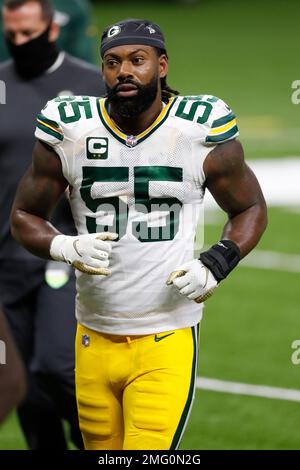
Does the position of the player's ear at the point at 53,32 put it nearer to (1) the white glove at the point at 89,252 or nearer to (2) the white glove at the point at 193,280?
(1) the white glove at the point at 89,252

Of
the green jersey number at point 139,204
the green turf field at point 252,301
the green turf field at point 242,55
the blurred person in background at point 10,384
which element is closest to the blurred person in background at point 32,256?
the green turf field at point 252,301

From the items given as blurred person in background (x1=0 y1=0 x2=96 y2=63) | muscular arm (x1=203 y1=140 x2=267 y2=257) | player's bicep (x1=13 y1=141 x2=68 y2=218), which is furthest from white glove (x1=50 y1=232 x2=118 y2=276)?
blurred person in background (x1=0 y1=0 x2=96 y2=63)

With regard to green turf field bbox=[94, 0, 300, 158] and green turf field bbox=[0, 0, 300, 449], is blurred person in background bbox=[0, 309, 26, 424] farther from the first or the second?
green turf field bbox=[94, 0, 300, 158]

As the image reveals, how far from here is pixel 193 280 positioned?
449 cm

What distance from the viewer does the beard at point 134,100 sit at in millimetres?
4621

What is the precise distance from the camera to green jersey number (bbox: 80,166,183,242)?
15.4 ft

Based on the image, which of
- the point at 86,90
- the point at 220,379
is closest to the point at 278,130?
the point at 220,379

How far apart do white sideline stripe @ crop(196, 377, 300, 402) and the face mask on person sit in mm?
2351

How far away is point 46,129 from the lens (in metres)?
4.71

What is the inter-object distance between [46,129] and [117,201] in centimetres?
40

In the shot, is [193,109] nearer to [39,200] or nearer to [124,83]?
A: [124,83]

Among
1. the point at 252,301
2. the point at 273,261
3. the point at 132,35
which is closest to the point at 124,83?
the point at 132,35

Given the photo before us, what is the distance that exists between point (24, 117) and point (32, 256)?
0.74 metres

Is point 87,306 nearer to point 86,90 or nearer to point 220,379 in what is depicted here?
point 86,90
